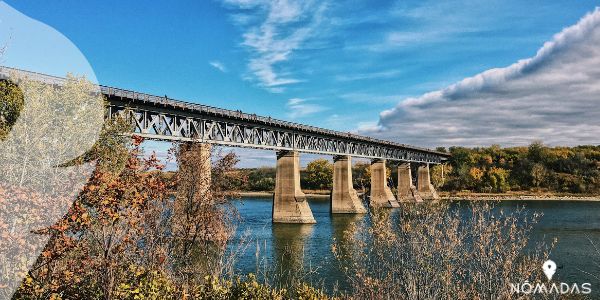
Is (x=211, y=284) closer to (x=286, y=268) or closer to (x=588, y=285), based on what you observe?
(x=286, y=268)

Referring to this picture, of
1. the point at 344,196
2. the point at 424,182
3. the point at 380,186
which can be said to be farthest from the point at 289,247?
the point at 424,182

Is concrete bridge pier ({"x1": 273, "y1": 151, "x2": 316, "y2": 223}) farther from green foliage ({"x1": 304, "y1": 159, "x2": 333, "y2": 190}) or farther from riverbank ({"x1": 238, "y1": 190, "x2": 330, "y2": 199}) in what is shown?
green foliage ({"x1": 304, "y1": 159, "x2": 333, "y2": 190})

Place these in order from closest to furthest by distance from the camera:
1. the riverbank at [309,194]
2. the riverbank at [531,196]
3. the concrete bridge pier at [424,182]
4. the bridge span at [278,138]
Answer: the bridge span at [278,138] < the riverbank at [531,196] < the concrete bridge pier at [424,182] < the riverbank at [309,194]

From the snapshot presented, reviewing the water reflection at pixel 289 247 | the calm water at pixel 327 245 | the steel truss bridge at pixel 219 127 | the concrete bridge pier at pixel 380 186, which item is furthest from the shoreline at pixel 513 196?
the water reflection at pixel 289 247

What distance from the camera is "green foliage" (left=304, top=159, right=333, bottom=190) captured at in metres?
140

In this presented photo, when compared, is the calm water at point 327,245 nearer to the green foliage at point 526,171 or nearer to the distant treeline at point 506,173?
the distant treeline at point 506,173

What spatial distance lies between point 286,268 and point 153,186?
2147cm

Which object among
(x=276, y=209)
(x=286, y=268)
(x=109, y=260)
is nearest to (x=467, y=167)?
(x=276, y=209)

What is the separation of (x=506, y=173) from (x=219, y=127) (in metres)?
118

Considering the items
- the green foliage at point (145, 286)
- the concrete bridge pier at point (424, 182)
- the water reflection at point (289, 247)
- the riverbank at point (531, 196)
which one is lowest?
the water reflection at point (289, 247)

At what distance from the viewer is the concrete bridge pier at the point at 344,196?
78.8 metres

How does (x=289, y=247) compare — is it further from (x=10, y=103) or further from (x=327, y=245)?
(x=10, y=103)

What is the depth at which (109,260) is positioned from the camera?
11609 millimetres

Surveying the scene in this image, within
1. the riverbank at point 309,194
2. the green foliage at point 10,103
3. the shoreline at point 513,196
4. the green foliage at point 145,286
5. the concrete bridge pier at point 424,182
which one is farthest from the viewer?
the riverbank at point 309,194
